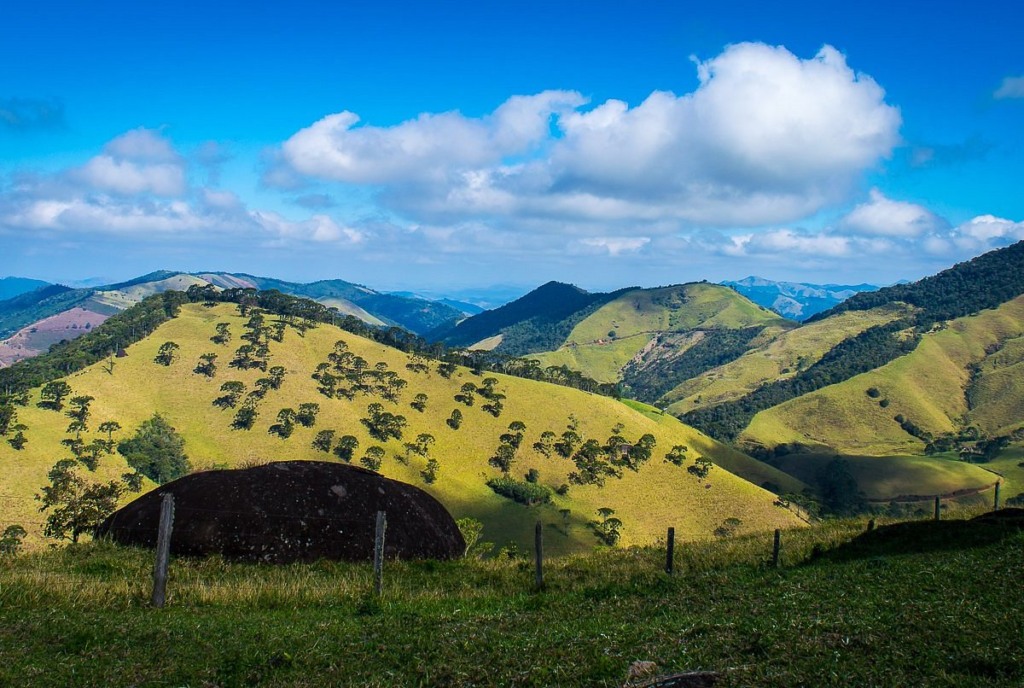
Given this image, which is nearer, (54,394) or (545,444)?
(54,394)

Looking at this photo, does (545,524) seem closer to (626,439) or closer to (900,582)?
(626,439)

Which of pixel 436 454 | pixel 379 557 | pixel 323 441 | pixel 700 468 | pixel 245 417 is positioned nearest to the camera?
pixel 379 557

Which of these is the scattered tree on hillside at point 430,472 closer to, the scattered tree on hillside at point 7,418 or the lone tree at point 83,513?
the scattered tree on hillside at point 7,418

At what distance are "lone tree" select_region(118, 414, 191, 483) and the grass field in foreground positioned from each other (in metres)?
143

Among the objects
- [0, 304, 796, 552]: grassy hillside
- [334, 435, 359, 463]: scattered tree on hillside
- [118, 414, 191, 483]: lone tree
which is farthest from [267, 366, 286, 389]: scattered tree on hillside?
[334, 435, 359, 463]: scattered tree on hillside

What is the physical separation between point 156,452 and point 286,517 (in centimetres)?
14870

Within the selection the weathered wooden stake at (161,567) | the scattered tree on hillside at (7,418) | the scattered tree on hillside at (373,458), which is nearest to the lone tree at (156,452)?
the scattered tree on hillside at (7,418)

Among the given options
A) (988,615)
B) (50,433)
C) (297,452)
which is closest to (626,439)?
(297,452)

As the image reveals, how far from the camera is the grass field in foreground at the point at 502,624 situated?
11.3 meters

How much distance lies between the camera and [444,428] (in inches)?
7539

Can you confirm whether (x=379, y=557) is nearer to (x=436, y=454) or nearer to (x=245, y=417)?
(x=436, y=454)

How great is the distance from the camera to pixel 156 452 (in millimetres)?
152000

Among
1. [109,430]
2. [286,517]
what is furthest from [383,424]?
[286,517]

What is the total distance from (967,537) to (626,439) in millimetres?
172673
